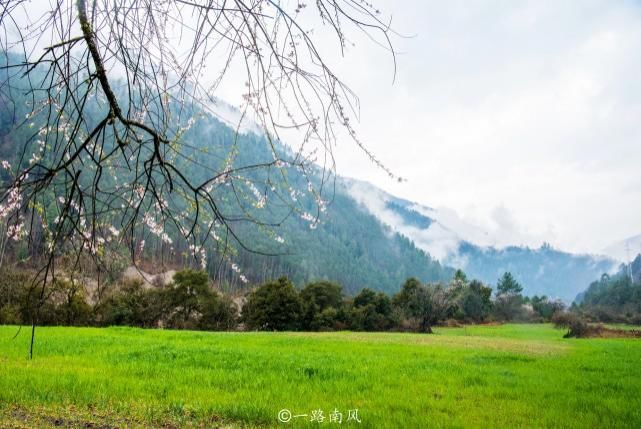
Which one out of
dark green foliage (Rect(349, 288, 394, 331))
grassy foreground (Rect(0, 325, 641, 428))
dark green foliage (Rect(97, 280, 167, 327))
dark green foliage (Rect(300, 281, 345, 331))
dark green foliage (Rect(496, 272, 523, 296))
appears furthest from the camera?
dark green foliage (Rect(496, 272, 523, 296))

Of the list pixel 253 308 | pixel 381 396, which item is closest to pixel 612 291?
pixel 253 308

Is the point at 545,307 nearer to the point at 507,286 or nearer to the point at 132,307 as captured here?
the point at 507,286

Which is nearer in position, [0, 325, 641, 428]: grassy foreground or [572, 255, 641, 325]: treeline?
[0, 325, 641, 428]: grassy foreground

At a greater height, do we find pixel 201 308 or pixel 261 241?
pixel 261 241

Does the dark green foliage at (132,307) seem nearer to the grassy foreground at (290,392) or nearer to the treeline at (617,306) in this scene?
the grassy foreground at (290,392)

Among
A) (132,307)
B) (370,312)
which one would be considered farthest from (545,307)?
(132,307)

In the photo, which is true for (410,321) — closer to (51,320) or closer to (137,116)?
(51,320)

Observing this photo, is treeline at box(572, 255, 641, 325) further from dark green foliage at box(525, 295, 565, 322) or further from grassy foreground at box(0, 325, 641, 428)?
grassy foreground at box(0, 325, 641, 428)

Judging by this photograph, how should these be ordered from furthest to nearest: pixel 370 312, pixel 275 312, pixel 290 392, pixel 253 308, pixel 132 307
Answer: pixel 370 312
pixel 253 308
pixel 275 312
pixel 132 307
pixel 290 392

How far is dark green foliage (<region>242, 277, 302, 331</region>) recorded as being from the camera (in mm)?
41031

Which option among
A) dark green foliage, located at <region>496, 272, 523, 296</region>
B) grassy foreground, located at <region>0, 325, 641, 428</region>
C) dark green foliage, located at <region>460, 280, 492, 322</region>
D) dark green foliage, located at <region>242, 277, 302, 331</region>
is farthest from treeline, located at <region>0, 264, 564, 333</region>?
dark green foliage, located at <region>496, 272, 523, 296</region>

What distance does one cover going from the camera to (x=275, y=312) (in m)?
41.2

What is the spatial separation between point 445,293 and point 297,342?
133 ft

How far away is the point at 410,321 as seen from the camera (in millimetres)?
47750
